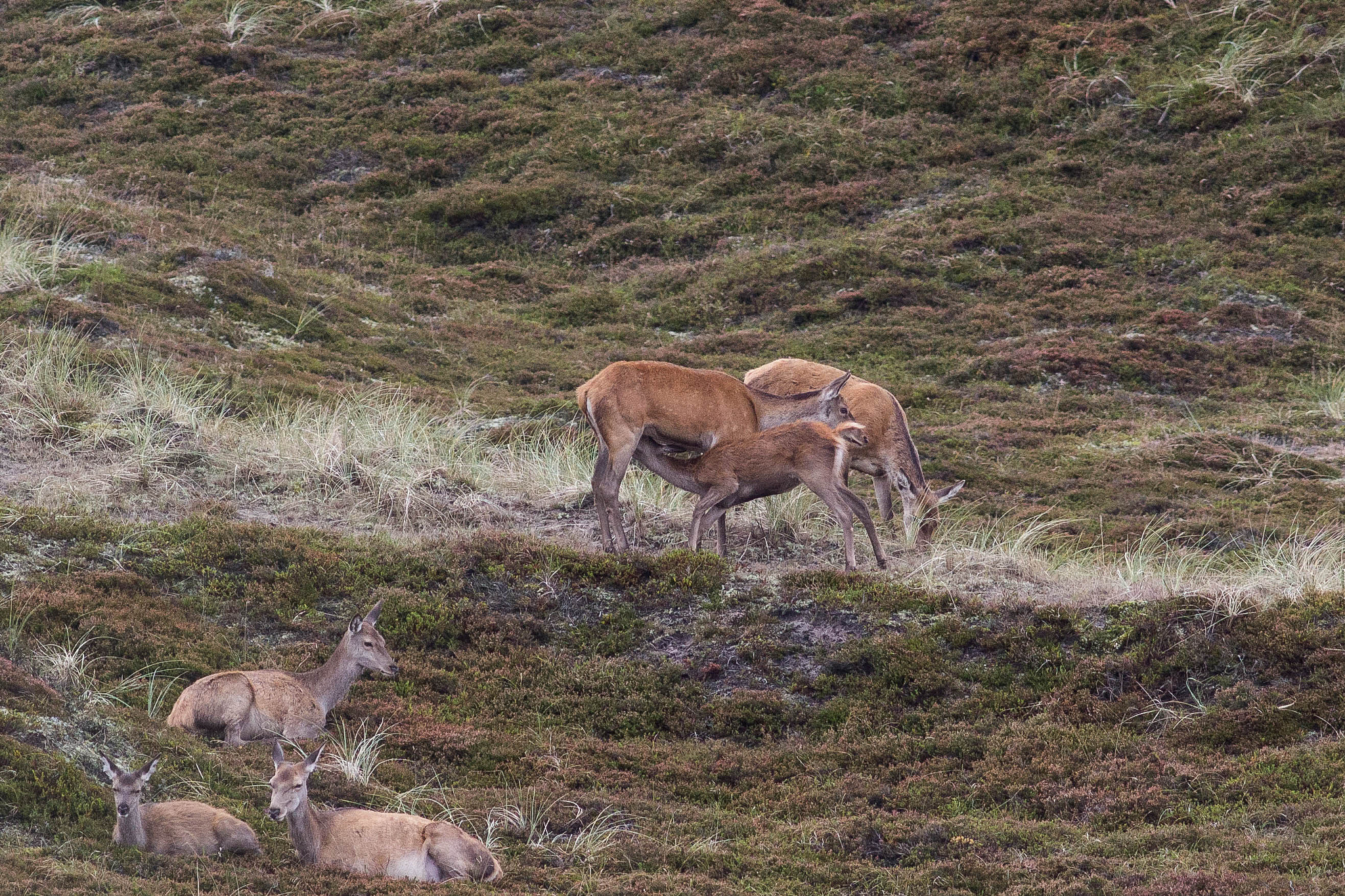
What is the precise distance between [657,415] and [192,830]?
6.89m

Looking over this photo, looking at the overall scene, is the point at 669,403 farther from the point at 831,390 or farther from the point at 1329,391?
the point at 1329,391

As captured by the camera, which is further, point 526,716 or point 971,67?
point 971,67

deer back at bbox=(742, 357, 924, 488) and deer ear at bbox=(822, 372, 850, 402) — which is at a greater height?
deer ear at bbox=(822, 372, 850, 402)

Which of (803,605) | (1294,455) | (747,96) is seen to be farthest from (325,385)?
(747,96)

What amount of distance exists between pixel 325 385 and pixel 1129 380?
13.1 m

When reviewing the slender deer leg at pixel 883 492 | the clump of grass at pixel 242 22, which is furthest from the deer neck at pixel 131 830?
the clump of grass at pixel 242 22

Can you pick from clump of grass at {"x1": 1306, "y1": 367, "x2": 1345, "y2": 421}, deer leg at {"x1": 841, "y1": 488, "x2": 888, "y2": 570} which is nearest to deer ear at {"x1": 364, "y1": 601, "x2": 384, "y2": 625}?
deer leg at {"x1": 841, "y1": 488, "x2": 888, "y2": 570}

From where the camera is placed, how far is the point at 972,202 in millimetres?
28234

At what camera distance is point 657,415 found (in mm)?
13367

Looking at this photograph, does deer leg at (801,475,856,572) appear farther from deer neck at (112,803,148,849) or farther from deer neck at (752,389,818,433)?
deer neck at (112,803,148,849)

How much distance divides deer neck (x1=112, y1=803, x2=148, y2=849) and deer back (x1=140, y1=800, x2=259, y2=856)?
54 mm

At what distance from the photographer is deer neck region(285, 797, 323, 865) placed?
24.7 feet

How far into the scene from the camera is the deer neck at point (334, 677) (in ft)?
32.3

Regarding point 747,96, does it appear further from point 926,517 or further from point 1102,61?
point 926,517
